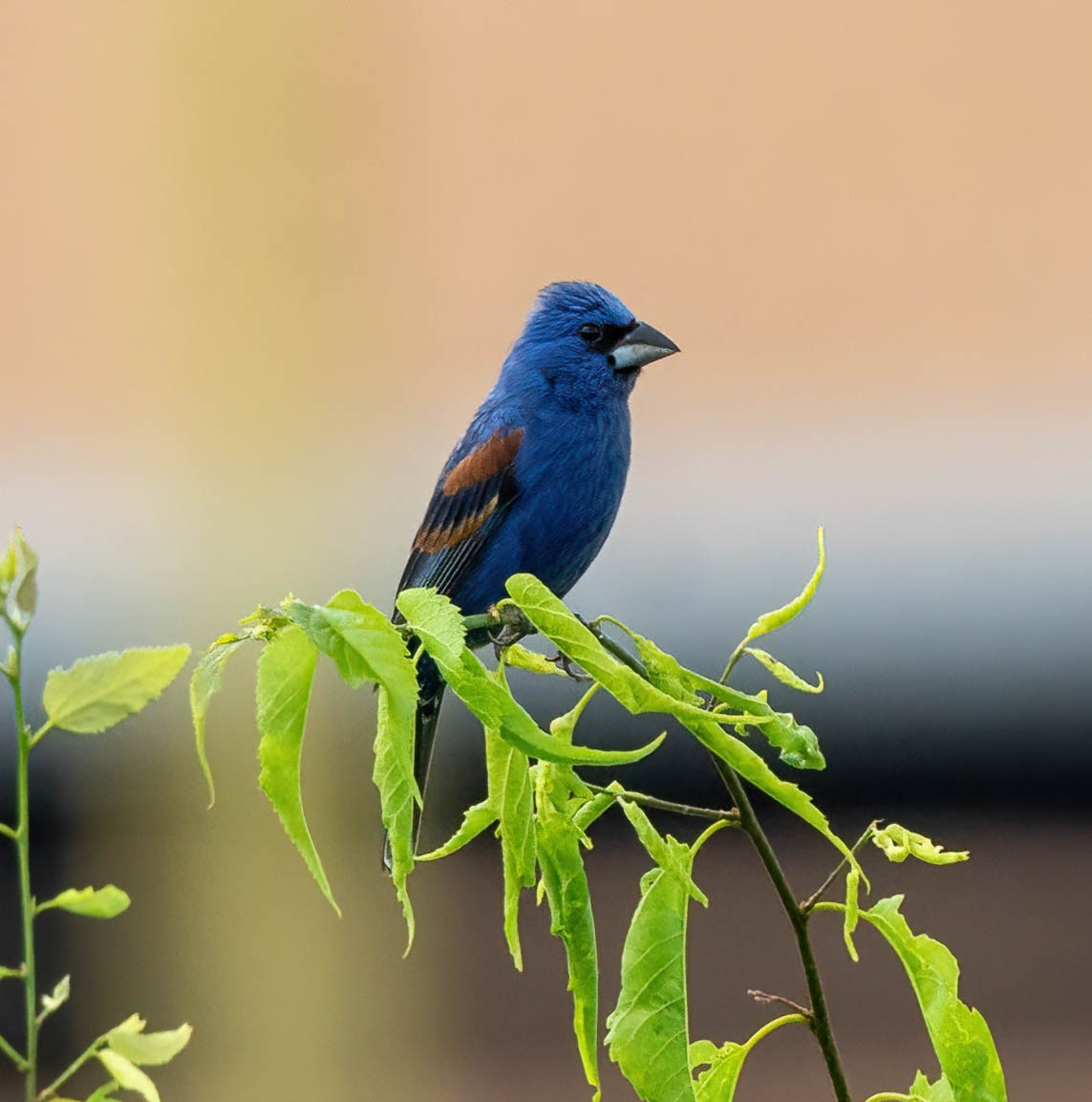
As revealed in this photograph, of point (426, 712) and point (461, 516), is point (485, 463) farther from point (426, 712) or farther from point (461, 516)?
point (426, 712)

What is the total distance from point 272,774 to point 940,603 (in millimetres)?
2405

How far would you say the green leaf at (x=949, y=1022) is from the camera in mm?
612

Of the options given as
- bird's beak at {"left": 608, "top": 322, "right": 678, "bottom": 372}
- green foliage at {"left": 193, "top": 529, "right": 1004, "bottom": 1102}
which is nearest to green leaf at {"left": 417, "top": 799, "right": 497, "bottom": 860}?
green foliage at {"left": 193, "top": 529, "right": 1004, "bottom": 1102}

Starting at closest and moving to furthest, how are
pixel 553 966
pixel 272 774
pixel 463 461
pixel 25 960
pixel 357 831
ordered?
1. pixel 25 960
2. pixel 272 774
3. pixel 463 461
4. pixel 553 966
5. pixel 357 831

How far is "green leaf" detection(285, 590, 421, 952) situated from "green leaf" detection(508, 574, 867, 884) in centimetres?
6

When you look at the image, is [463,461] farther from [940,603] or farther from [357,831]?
[357,831]

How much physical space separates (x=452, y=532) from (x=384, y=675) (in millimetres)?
1171

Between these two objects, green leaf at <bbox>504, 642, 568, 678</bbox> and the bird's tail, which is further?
the bird's tail

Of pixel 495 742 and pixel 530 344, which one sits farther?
pixel 530 344

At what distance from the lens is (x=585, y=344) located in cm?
185

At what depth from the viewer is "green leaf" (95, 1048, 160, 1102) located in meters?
0.38

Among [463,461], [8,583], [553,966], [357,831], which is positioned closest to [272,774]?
[8,583]

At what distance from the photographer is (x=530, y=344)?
1.89 meters

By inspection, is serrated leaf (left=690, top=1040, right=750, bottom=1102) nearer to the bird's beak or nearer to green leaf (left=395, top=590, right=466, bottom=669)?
green leaf (left=395, top=590, right=466, bottom=669)
